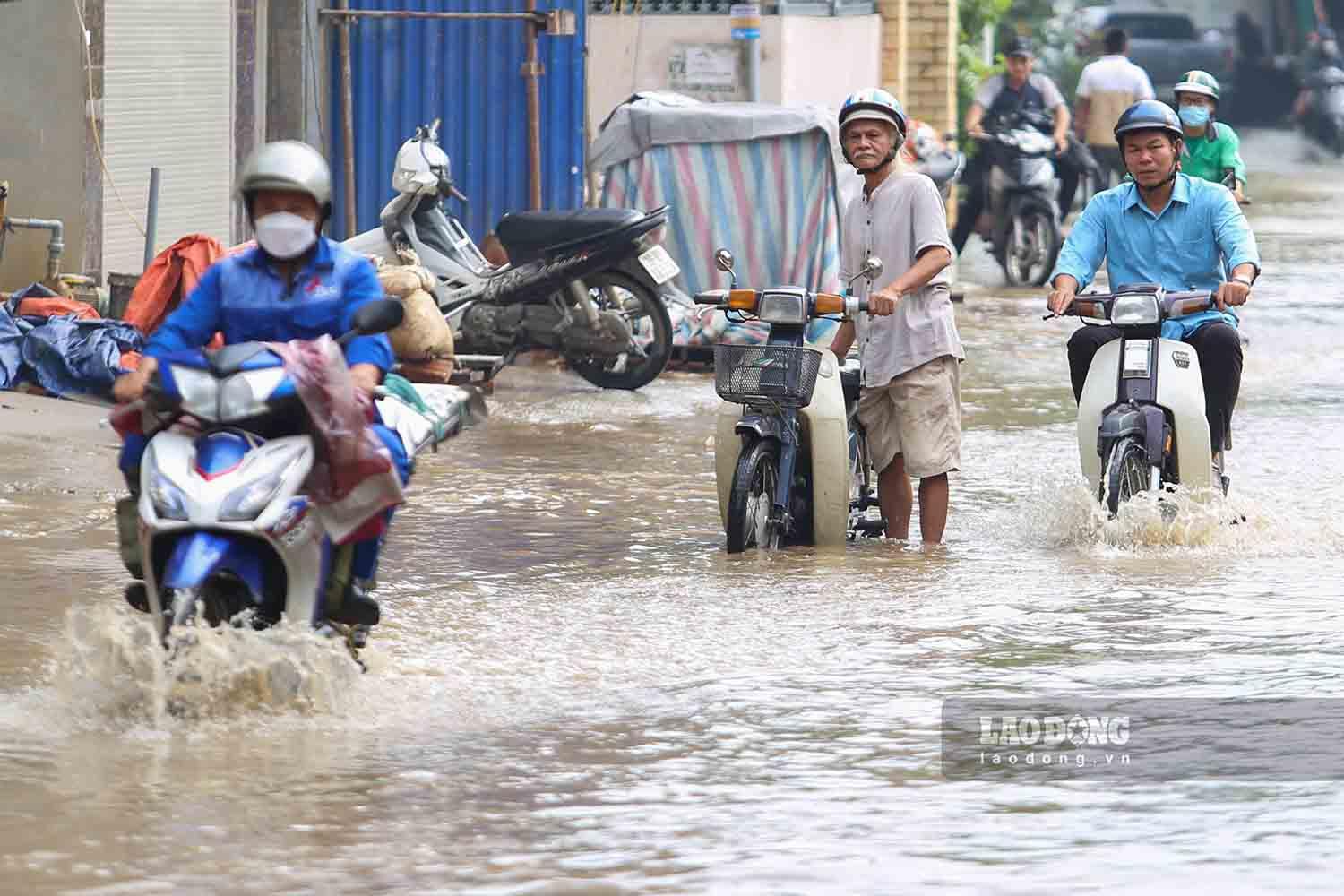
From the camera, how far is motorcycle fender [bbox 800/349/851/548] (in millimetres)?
8250

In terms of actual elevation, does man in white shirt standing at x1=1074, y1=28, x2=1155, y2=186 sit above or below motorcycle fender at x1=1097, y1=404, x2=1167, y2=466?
above

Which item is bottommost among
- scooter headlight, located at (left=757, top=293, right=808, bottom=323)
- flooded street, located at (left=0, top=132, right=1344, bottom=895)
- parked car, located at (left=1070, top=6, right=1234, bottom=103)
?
flooded street, located at (left=0, top=132, right=1344, bottom=895)

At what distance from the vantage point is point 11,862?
4695 millimetres

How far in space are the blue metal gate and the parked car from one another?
2178cm

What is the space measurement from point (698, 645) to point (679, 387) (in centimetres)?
651

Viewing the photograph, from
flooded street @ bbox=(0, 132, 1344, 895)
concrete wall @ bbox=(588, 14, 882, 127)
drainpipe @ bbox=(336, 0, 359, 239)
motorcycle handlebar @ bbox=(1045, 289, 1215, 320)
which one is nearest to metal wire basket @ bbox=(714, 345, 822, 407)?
flooded street @ bbox=(0, 132, 1344, 895)

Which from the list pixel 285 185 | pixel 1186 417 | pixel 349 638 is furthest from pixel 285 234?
pixel 1186 417

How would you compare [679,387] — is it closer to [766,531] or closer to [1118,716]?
[766,531]

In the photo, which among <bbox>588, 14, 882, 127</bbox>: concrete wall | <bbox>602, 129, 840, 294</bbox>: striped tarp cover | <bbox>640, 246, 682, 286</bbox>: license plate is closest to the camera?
<bbox>640, 246, 682, 286</bbox>: license plate

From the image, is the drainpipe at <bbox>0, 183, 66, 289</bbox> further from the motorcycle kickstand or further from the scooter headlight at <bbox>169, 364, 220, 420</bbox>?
the scooter headlight at <bbox>169, 364, 220, 420</bbox>

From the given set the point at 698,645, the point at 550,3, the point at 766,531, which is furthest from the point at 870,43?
the point at 698,645

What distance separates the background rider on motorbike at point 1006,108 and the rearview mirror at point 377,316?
13.7 meters

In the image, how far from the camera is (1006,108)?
63.0ft

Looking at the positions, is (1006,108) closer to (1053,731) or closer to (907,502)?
(907,502)
